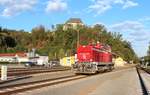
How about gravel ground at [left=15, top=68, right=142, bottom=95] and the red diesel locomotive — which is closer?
gravel ground at [left=15, top=68, right=142, bottom=95]

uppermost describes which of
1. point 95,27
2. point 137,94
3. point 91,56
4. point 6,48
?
point 95,27

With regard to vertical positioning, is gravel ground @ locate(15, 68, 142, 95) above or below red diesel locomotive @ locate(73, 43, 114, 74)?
below

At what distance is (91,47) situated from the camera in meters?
52.7

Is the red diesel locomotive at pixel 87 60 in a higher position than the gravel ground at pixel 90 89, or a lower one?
higher

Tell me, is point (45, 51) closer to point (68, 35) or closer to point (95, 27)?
point (68, 35)

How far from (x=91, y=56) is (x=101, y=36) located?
116 metres

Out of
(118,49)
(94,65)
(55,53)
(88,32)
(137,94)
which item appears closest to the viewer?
(137,94)

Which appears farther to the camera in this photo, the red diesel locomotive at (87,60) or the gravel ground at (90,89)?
the red diesel locomotive at (87,60)

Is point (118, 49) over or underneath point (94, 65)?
over

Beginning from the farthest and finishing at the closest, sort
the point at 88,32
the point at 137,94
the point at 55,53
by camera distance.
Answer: the point at 88,32 < the point at 55,53 < the point at 137,94

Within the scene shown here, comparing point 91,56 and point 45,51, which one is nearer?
point 91,56

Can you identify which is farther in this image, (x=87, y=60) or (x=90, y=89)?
(x=87, y=60)

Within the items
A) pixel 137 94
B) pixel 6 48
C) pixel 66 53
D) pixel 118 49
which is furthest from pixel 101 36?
pixel 137 94

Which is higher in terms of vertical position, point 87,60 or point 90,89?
point 87,60
